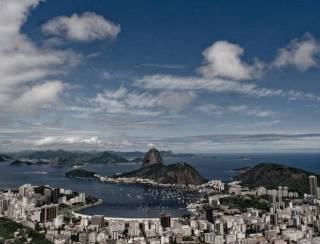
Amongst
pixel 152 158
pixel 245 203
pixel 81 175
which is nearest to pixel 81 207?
pixel 245 203

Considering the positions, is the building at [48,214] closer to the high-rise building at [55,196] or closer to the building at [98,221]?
the building at [98,221]

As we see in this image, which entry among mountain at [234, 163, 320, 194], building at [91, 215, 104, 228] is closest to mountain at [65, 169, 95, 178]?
mountain at [234, 163, 320, 194]

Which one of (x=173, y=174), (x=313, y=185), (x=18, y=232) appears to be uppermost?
(x=173, y=174)

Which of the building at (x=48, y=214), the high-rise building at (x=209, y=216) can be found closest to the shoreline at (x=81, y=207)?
the building at (x=48, y=214)

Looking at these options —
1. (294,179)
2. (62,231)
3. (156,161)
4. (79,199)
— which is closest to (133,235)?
(62,231)

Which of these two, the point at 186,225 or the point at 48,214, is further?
the point at 48,214

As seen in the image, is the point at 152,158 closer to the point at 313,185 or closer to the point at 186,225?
the point at 313,185

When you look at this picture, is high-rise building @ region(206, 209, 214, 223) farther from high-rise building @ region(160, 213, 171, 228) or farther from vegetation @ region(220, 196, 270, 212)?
vegetation @ region(220, 196, 270, 212)
